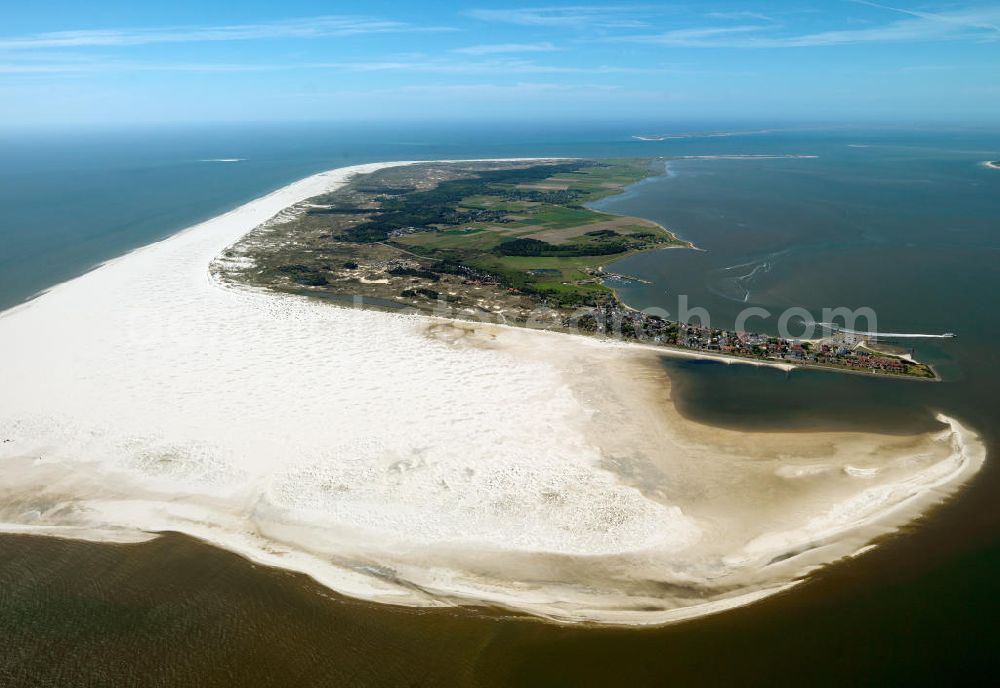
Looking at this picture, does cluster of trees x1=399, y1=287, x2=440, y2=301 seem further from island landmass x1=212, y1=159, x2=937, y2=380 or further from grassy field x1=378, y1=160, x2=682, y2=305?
grassy field x1=378, y1=160, x2=682, y2=305

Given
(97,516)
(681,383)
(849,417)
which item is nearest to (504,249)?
(681,383)

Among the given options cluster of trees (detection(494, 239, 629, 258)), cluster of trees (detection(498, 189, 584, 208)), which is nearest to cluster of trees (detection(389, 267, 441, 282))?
cluster of trees (detection(494, 239, 629, 258))

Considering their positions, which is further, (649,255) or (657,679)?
(649,255)

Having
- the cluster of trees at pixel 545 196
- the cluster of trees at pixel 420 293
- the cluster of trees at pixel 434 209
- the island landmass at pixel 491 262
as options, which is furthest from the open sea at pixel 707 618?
the cluster of trees at pixel 545 196

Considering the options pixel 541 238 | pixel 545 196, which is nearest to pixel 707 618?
pixel 541 238

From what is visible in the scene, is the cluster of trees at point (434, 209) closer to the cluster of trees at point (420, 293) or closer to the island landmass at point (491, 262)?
the island landmass at point (491, 262)

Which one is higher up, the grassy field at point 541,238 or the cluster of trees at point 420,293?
the grassy field at point 541,238

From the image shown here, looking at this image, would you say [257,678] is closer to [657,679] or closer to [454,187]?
[657,679]

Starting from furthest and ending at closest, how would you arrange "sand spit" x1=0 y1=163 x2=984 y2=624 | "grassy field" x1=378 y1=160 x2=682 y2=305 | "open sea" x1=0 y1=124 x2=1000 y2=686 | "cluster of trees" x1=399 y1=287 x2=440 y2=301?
"grassy field" x1=378 y1=160 x2=682 y2=305
"cluster of trees" x1=399 y1=287 x2=440 y2=301
"sand spit" x1=0 y1=163 x2=984 y2=624
"open sea" x1=0 y1=124 x2=1000 y2=686

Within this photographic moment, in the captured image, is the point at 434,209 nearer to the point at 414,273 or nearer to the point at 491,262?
the point at 491,262
